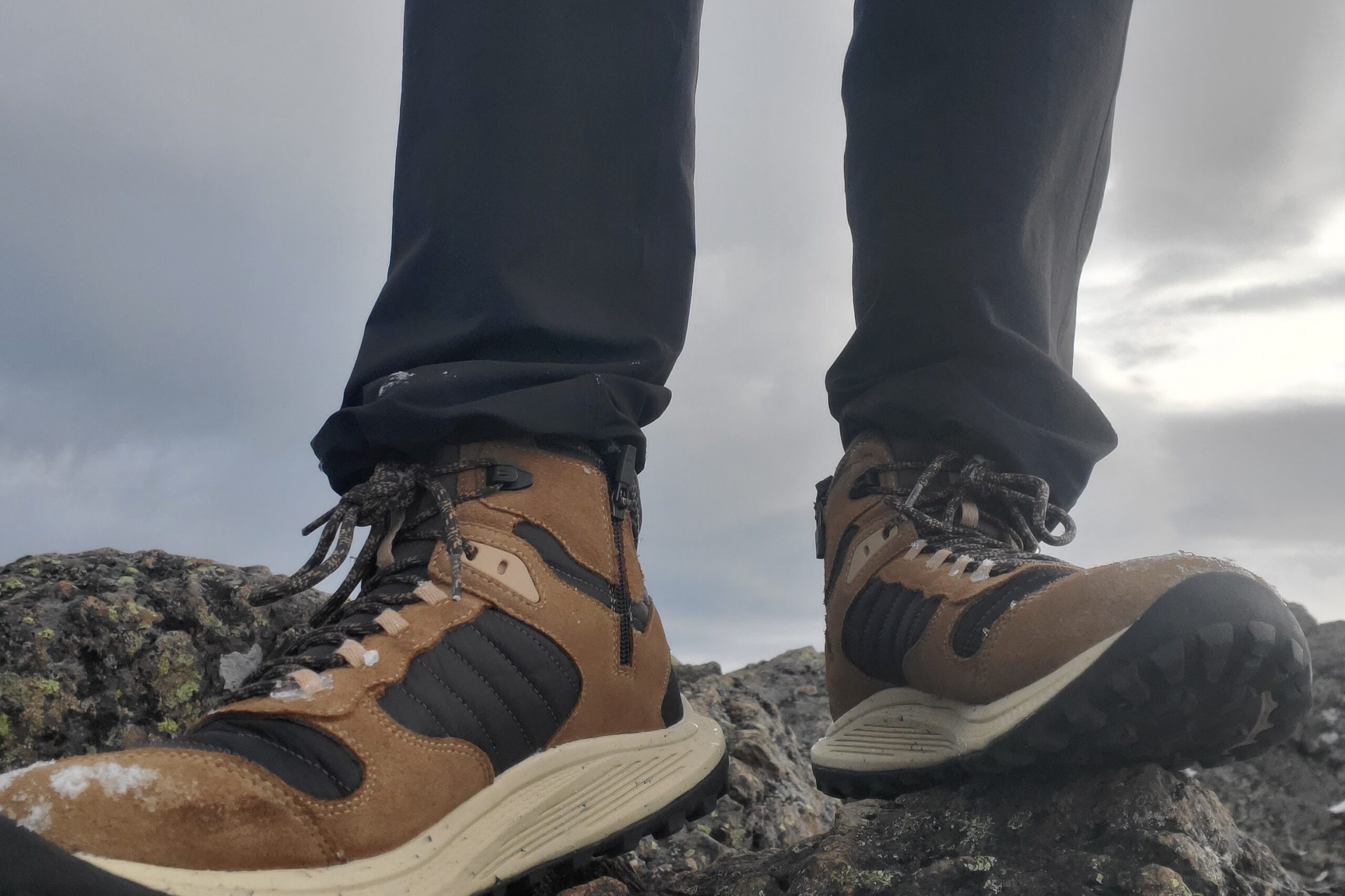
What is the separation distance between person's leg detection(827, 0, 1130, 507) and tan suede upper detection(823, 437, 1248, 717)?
17cm

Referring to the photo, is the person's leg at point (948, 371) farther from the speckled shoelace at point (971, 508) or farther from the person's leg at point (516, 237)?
the person's leg at point (516, 237)

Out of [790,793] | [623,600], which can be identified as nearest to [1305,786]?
[790,793]

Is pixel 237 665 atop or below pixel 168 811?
atop

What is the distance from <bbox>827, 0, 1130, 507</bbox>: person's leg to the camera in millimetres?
1808

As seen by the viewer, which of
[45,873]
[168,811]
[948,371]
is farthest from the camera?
[948,371]

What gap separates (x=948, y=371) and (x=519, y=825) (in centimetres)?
108

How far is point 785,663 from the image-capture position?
332cm

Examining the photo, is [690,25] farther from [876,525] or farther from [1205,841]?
[1205,841]

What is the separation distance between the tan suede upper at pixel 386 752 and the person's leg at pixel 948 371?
1.37ft

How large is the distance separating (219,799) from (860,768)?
106 cm

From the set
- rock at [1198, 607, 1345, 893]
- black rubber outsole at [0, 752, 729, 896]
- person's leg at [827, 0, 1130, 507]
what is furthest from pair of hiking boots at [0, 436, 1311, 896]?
rock at [1198, 607, 1345, 893]

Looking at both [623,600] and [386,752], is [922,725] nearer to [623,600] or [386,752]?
[623,600]

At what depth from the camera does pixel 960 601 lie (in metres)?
1.57

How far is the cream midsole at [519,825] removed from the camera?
45.1 inches
